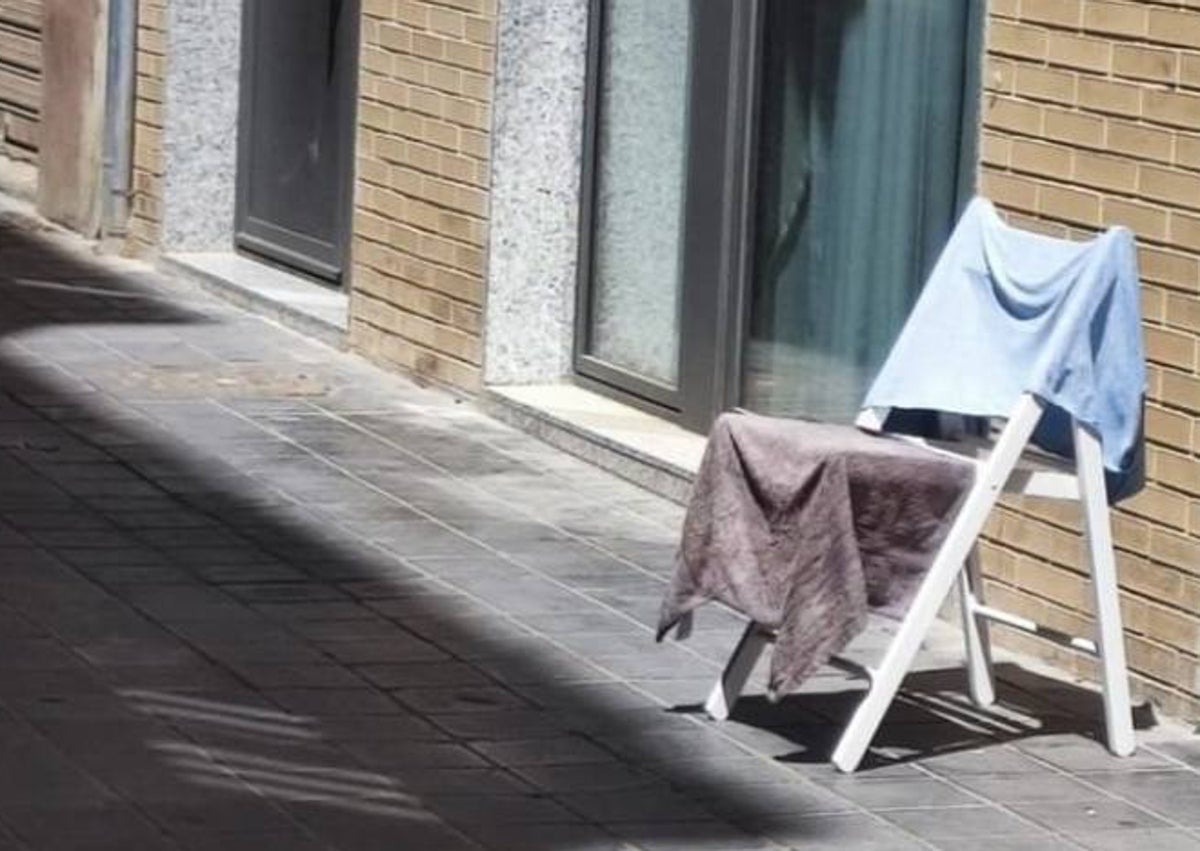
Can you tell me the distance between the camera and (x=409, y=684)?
7859 mm

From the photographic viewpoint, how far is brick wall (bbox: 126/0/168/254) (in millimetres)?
14117

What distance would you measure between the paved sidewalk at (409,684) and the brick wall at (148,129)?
2939mm

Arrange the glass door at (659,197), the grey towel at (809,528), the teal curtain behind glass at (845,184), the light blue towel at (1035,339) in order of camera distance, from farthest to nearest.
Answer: the glass door at (659,197) < the teal curtain behind glass at (845,184) < the light blue towel at (1035,339) < the grey towel at (809,528)

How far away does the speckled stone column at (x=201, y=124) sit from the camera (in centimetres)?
1405

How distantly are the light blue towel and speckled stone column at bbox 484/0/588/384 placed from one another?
384 cm

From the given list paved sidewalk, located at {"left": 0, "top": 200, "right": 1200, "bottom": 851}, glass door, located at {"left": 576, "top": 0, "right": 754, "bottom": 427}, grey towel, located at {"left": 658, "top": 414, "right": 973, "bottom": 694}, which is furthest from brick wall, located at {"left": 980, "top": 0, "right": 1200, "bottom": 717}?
glass door, located at {"left": 576, "top": 0, "right": 754, "bottom": 427}

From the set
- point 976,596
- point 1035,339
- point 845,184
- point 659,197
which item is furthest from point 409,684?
point 659,197

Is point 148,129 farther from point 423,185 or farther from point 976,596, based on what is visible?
point 976,596

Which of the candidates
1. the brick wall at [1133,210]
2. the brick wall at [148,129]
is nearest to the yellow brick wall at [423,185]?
the brick wall at [148,129]

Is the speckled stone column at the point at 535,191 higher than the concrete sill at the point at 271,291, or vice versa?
the speckled stone column at the point at 535,191

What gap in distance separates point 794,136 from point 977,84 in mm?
1056

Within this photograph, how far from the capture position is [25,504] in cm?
972

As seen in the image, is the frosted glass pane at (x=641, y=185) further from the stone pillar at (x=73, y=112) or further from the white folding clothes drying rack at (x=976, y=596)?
the stone pillar at (x=73, y=112)

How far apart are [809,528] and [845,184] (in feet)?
9.93
